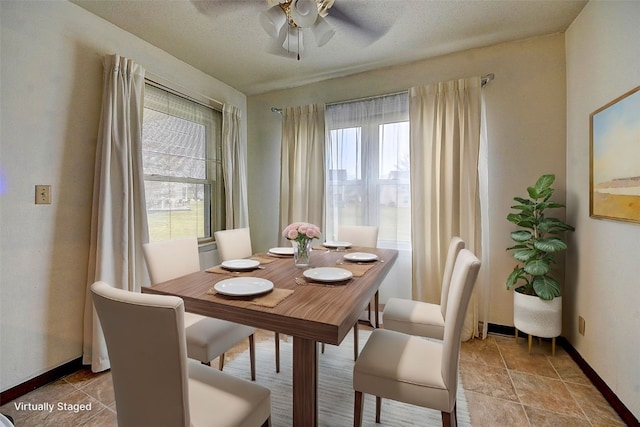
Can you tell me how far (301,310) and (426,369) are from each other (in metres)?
0.60

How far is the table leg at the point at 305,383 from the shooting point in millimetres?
1077

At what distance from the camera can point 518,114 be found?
2.45m

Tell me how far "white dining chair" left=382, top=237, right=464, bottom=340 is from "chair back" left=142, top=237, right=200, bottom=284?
1378mm

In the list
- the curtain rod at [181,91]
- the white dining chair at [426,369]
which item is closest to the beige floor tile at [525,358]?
the white dining chair at [426,369]

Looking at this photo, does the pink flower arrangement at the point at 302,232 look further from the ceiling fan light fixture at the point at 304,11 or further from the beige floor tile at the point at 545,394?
the beige floor tile at the point at 545,394

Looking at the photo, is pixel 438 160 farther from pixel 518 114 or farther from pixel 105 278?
pixel 105 278

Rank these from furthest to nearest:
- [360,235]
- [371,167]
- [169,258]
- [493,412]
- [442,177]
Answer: [371,167]
[360,235]
[442,177]
[169,258]
[493,412]

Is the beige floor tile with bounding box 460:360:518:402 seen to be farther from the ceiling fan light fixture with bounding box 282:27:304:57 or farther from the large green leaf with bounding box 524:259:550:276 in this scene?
the ceiling fan light fixture with bounding box 282:27:304:57

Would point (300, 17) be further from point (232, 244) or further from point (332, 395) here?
point (332, 395)

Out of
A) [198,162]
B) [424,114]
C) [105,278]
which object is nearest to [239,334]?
[105,278]

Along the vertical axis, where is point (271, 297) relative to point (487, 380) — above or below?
above

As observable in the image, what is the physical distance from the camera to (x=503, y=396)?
1.74 meters

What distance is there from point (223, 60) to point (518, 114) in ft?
9.03

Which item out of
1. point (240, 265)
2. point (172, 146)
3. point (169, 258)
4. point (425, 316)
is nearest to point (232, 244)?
point (169, 258)
